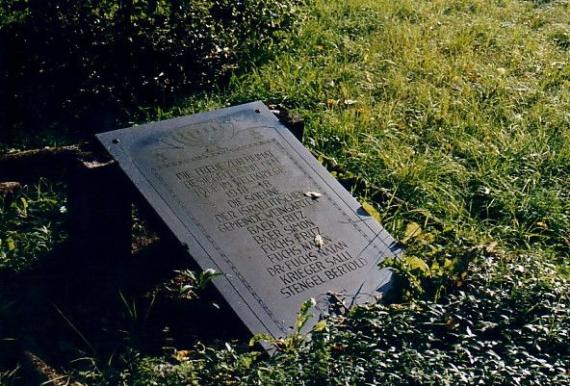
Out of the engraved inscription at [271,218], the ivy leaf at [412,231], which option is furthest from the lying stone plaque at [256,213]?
the ivy leaf at [412,231]

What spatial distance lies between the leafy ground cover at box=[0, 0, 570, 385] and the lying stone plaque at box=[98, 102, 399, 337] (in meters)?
0.18

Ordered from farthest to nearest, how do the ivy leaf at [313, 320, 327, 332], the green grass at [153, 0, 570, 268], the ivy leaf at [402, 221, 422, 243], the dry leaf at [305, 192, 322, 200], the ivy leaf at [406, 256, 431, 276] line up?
the green grass at [153, 0, 570, 268] → the ivy leaf at [402, 221, 422, 243] → the dry leaf at [305, 192, 322, 200] → the ivy leaf at [406, 256, 431, 276] → the ivy leaf at [313, 320, 327, 332]

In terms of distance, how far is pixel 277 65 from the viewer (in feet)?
20.1

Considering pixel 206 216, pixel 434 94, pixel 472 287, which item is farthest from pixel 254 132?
pixel 434 94

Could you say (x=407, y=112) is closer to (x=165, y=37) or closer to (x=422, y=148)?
(x=422, y=148)

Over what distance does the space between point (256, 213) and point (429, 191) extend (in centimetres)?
134

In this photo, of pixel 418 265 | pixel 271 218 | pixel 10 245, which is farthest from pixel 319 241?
pixel 10 245

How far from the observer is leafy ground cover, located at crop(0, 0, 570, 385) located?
3.23m

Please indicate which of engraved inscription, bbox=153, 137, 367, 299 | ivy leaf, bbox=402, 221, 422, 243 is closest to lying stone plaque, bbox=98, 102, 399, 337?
engraved inscription, bbox=153, 137, 367, 299

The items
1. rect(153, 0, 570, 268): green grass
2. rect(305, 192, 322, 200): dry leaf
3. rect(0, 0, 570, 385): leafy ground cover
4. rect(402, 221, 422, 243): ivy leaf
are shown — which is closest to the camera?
rect(0, 0, 570, 385): leafy ground cover

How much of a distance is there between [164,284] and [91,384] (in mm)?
877

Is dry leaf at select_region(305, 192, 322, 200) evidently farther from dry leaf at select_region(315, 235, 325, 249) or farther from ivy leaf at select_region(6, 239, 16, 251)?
ivy leaf at select_region(6, 239, 16, 251)

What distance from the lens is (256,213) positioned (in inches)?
154

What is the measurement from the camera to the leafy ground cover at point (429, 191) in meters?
3.23
